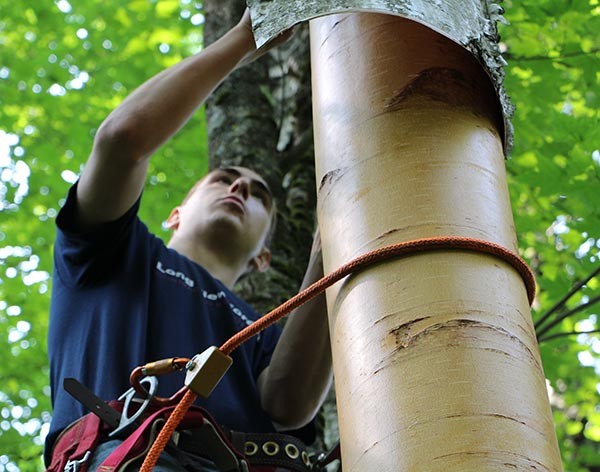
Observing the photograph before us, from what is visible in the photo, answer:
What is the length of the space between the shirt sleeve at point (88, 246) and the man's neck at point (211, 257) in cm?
57

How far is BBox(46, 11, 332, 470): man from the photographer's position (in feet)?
7.08

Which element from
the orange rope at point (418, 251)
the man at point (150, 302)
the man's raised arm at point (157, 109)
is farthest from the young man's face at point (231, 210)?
the orange rope at point (418, 251)

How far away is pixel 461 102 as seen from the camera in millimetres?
1390

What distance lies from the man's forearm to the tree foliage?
1.48 m

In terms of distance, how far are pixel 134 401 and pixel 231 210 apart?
4.04ft

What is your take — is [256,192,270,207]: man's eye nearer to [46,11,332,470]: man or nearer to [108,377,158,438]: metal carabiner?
[46,11,332,470]: man

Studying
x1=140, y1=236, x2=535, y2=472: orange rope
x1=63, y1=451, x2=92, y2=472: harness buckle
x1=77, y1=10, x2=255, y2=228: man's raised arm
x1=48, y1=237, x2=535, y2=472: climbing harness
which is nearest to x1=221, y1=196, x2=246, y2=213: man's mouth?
x1=77, y1=10, x2=255, y2=228: man's raised arm

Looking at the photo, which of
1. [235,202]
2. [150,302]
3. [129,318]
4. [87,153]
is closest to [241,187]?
[235,202]

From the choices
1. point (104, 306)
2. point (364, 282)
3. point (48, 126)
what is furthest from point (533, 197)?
point (48, 126)

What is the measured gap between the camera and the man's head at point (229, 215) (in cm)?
303

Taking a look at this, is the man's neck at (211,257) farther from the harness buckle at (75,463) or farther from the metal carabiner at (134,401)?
the harness buckle at (75,463)

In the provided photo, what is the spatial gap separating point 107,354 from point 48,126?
4144mm

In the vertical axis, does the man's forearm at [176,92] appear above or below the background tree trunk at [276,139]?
above

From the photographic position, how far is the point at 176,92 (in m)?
2.15
